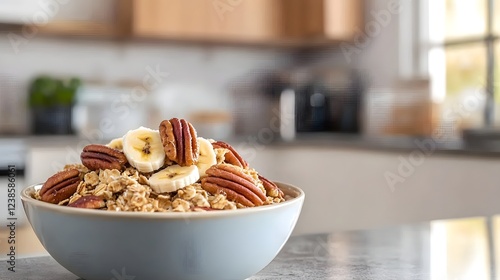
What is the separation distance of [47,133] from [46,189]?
8.64ft

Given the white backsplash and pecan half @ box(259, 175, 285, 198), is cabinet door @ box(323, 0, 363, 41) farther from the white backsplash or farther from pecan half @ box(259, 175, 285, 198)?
pecan half @ box(259, 175, 285, 198)

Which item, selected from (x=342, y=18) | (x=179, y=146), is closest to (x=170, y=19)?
(x=342, y=18)

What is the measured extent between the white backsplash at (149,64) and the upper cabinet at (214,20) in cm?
15

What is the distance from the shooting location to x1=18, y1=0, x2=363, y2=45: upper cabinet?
10.9 feet

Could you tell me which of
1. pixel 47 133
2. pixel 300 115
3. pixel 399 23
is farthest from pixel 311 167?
pixel 47 133

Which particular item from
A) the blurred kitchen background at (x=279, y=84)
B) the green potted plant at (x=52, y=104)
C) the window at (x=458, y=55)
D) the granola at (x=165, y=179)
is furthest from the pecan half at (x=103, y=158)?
the green potted plant at (x=52, y=104)

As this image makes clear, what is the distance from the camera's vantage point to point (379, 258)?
0.86 metres

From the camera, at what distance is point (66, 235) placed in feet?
2.05

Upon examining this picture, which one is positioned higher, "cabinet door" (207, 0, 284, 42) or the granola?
"cabinet door" (207, 0, 284, 42)

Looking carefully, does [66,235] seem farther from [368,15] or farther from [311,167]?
[368,15]

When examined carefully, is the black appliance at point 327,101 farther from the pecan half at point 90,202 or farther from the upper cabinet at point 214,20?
the pecan half at point 90,202

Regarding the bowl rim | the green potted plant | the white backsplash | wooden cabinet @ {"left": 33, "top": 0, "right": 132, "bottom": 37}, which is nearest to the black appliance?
the white backsplash

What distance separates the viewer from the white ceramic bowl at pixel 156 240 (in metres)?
0.60

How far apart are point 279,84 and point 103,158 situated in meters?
3.10
